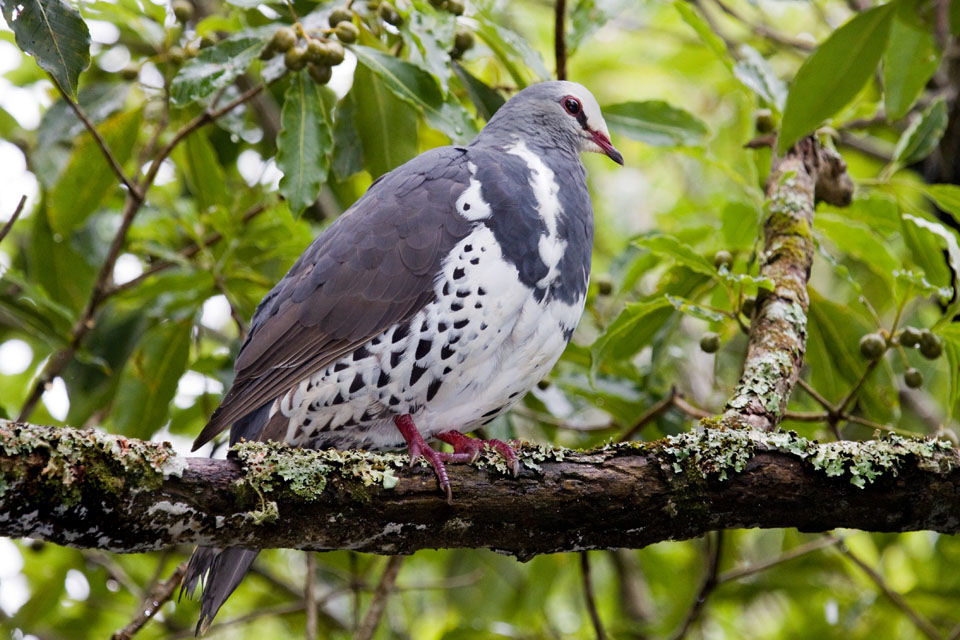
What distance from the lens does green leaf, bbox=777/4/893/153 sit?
2658 mm

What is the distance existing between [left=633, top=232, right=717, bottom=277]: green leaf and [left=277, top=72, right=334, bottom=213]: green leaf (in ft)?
3.53

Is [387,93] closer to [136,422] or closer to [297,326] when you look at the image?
[297,326]

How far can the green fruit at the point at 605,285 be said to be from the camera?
445 cm

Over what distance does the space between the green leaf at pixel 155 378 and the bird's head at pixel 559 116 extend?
1.63 m

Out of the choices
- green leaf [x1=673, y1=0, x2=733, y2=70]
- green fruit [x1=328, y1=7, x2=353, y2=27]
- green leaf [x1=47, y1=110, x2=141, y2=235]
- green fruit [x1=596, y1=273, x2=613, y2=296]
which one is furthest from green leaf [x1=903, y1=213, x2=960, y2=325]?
green leaf [x1=47, y1=110, x2=141, y2=235]

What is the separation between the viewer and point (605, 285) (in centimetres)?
446

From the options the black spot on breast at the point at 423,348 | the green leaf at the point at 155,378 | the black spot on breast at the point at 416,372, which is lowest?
the green leaf at the point at 155,378

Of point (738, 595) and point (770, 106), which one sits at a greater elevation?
point (770, 106)

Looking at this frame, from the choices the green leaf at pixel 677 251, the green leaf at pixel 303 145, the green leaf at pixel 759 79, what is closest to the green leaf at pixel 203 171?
the green leaf at pixel 303 145

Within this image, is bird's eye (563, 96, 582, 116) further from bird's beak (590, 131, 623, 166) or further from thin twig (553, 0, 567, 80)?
thin twig (553, 0, 567, 80)

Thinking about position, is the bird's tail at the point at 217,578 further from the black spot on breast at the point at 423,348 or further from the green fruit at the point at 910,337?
the green fruit at the point at 910,337

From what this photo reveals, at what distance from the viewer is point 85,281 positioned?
173 inches

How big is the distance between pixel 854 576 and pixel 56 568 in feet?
13.4

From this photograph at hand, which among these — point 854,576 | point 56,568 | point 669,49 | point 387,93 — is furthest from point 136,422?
point 669,49
